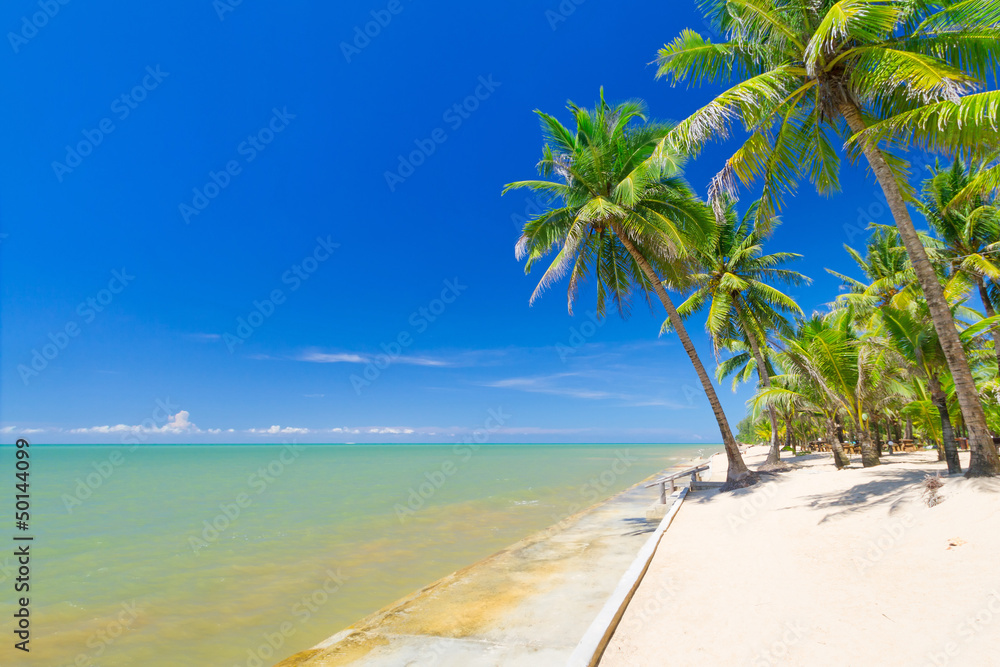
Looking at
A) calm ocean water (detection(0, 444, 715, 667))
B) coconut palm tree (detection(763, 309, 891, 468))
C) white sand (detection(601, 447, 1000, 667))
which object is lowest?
calm ocean water (detection(0, 444, 715, 667))

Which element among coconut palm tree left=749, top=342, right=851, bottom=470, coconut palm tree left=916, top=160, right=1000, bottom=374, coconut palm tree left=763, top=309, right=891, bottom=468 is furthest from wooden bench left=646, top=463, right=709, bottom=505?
coconut palm tree left=916, top=160, right=1000, bottom=374

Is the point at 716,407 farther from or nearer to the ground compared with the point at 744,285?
nearer to the ground

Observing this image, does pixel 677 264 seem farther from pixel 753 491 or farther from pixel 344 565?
pixel 344 565

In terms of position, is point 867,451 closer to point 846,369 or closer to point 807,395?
point 807,395

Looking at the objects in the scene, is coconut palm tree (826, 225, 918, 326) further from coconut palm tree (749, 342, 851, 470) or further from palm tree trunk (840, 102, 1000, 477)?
palm tree trunk (840, 102, 1000, 477)

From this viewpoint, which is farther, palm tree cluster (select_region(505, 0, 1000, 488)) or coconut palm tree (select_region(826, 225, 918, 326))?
coconut palm tree (select_region(826, 225, 918, 326))

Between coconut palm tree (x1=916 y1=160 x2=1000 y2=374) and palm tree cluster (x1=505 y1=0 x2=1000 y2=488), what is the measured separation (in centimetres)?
6

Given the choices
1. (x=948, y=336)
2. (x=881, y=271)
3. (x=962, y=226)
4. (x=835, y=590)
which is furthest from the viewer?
(x=881, y=271)

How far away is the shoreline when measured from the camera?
475 cm

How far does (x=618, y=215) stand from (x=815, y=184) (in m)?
4.65

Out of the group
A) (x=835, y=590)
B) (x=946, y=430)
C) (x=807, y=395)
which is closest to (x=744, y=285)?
(x=807, y=395)

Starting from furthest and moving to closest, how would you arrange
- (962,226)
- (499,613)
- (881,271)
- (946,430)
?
(881,271) → (962,226) → (946,430) → (499,613)

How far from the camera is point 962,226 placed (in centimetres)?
1662

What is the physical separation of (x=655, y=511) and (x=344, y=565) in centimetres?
765
